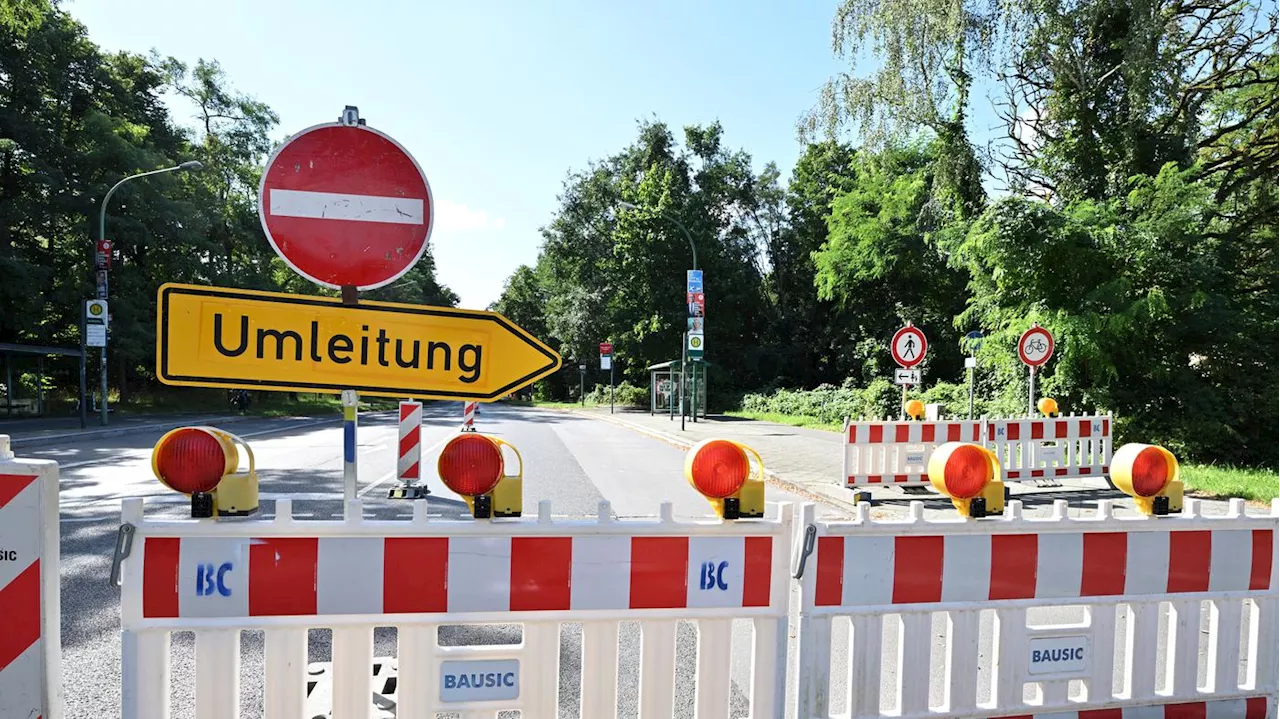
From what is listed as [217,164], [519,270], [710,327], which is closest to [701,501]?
[710,327]

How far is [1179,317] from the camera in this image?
13906mm

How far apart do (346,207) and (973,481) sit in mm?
2624

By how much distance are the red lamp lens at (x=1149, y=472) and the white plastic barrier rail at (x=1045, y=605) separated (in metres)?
0.13

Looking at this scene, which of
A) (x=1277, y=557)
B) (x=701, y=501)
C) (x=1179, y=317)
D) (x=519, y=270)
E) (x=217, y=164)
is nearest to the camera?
(x=1277, y=557)

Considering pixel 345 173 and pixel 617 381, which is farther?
pixel 617 381

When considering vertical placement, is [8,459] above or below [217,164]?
below

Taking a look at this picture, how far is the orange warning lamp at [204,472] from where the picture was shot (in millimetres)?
2160

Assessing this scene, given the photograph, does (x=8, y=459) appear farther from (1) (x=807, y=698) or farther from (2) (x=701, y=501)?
(2) (x=701, y=501)

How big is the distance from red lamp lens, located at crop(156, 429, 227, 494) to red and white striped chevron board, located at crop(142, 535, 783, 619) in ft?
0.57

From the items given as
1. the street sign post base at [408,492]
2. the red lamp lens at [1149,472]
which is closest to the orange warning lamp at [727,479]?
the red lamp lens at [1149,472]

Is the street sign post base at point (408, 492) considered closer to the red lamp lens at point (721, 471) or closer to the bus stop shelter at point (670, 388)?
the red lamp lens at point (721, 471)

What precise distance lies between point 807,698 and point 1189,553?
5.74 feet

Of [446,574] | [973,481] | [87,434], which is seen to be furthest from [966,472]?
[87,434]

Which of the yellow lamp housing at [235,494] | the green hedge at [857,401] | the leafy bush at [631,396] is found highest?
the yellow lamp housing at [235,494]
